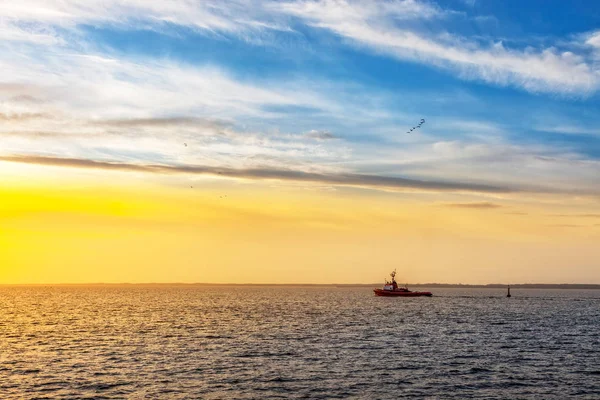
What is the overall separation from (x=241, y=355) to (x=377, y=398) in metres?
27.0

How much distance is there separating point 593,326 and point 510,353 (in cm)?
5666

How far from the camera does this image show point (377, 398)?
50688mm

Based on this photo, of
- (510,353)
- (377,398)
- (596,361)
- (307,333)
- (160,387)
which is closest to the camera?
(377,398)

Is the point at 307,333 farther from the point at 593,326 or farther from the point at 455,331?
the point at 593,326

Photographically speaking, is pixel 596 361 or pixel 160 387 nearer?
pixel 160 387

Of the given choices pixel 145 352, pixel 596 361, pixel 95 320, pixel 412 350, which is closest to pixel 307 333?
pixel 412 350

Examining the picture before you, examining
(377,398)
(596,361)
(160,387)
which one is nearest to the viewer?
(377,398)

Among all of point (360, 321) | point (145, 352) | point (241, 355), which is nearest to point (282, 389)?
point (241, 355)

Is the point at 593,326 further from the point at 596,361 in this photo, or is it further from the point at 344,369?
the point at 344,369

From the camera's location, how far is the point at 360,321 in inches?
4990

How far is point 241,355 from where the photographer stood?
2904 inches

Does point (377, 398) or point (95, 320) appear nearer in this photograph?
point (377, 398)

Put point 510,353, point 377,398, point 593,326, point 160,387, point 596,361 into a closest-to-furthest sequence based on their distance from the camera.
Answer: point 377,398
point 160,387
point 596,361
point 510,353
point 593,326

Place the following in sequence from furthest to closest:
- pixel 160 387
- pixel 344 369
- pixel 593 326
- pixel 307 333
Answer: pixel 593 326 < pixel 307 333 < pixel 344 369 < pixel 160 387
